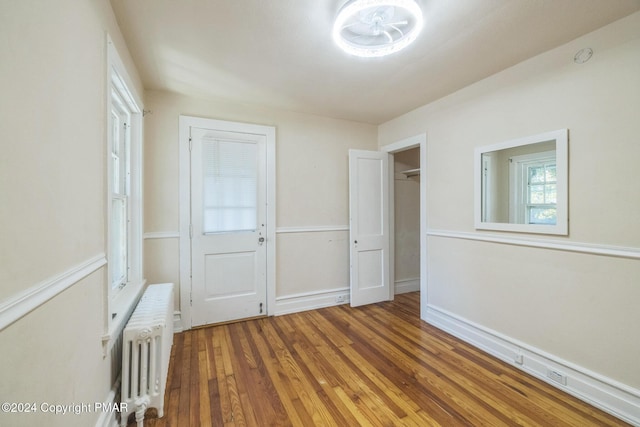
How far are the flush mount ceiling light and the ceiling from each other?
10 cm

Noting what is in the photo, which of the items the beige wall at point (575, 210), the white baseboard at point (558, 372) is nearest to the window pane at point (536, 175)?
the beige wall at point (575, 210)

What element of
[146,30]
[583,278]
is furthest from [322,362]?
[146,30]

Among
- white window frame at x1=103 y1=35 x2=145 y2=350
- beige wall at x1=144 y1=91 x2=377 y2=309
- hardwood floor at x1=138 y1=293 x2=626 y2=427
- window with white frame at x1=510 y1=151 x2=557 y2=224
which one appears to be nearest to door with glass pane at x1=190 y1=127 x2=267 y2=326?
beige wall at x1=144 y1=91 x2=377 y2=309

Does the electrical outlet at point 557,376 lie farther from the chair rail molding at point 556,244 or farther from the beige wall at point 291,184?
the beige wall at point 291,184

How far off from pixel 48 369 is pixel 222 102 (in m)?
2.76

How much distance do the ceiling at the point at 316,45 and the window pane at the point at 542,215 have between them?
1200 millimetres

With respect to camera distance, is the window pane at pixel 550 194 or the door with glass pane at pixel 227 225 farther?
the door with glass pane at pixel 227 225

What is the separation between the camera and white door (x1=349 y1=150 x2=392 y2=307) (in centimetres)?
351

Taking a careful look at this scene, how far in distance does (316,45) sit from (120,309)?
2.29 meters

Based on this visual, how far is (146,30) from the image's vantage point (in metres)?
1.80

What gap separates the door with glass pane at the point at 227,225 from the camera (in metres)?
2.89

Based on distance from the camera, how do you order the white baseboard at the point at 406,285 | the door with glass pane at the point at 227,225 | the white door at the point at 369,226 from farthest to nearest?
the white baseboard at the point at 406,285 → the white door at the point at 369,226 → the door with glass pane at the point at 227,225

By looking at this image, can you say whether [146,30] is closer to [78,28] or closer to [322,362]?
[78,28]

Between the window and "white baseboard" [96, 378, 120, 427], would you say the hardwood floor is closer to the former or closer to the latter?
"white baseboard" [96, 378, 120, 427]
